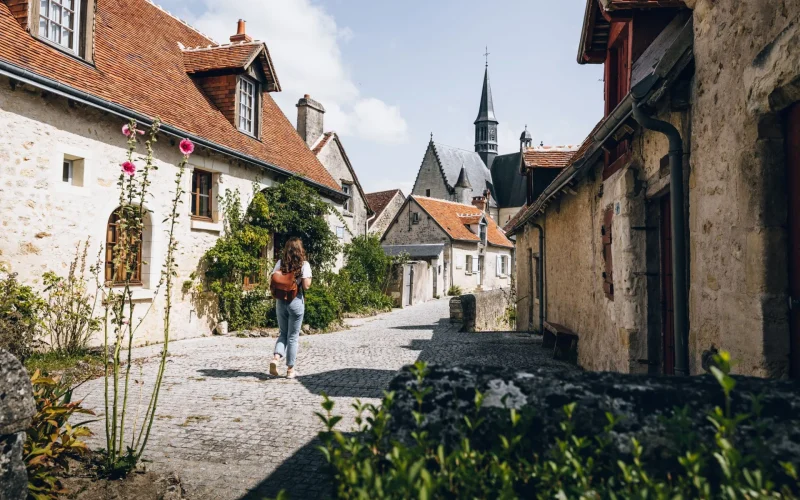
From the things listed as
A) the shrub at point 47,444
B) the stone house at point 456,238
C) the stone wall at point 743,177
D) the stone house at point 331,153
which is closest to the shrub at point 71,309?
the shrub at point 47,444

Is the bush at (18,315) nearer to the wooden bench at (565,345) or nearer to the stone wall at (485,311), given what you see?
the wooden bench at (565,345)

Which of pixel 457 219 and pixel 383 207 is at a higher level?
pixel 383 207

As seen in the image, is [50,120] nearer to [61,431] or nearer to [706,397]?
[61,431]

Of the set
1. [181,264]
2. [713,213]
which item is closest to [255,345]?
[181,264]

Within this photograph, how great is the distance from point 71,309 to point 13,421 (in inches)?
251

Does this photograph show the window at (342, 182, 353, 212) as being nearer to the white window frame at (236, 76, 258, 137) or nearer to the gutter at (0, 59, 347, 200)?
the white window frame at (236, 76, 258, 137)

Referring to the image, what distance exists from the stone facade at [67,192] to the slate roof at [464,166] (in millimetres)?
39972

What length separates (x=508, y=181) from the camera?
54531 millimetres

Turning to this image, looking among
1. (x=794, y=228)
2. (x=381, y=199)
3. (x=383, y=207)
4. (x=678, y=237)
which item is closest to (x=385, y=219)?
(x=383, y=207)

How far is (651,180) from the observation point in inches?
190

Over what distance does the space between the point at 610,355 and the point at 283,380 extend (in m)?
3.66

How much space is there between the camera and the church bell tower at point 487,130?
186 feet

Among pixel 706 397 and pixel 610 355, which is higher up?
pixel 706 397

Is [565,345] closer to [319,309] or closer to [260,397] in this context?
[260,397]
